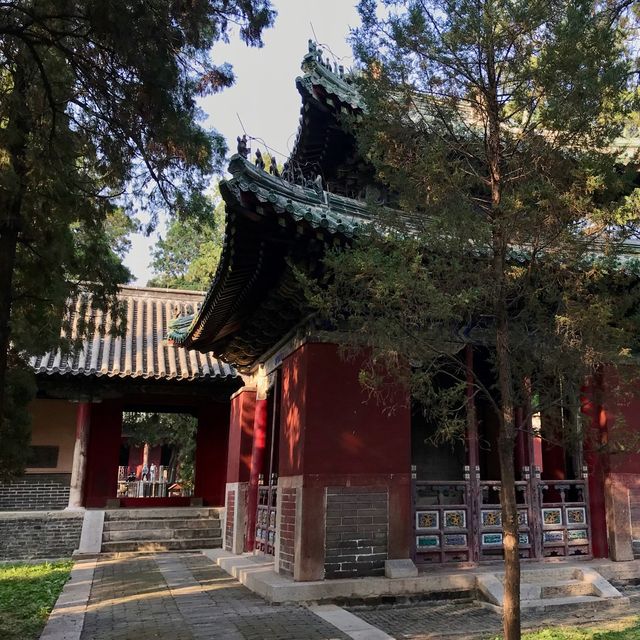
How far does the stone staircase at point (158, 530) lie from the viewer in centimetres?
1106

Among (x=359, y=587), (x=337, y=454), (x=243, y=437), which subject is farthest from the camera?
(x=243, y=437)

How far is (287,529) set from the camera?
6.62 metres

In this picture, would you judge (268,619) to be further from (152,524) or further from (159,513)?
(159,513)

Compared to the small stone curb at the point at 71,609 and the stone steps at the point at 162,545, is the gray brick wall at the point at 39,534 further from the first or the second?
the small stone curb at the point at 71,609

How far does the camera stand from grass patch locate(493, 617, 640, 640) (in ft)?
15.2

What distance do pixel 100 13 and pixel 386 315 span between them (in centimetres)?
294

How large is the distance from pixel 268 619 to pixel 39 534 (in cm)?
732

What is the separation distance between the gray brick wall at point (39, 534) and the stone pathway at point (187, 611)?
2980 millimetres

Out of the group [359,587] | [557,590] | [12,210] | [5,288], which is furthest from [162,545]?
[12,210]

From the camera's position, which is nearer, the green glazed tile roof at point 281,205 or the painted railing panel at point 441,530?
the green glazed tile roof at point 281,205

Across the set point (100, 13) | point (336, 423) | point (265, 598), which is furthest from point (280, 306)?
point (100, 13)

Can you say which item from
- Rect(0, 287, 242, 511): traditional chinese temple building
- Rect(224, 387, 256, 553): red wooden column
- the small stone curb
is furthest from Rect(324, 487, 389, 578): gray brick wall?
Rect(0, 287, 242, 511): traditional chinese temple building

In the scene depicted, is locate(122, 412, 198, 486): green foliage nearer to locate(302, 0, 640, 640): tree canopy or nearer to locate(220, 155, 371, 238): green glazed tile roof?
locate(220, 155, 371, 238): green glazed tile roof

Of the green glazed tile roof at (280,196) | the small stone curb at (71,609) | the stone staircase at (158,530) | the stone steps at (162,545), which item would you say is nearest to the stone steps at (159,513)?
the stone staircase at (158,530)
